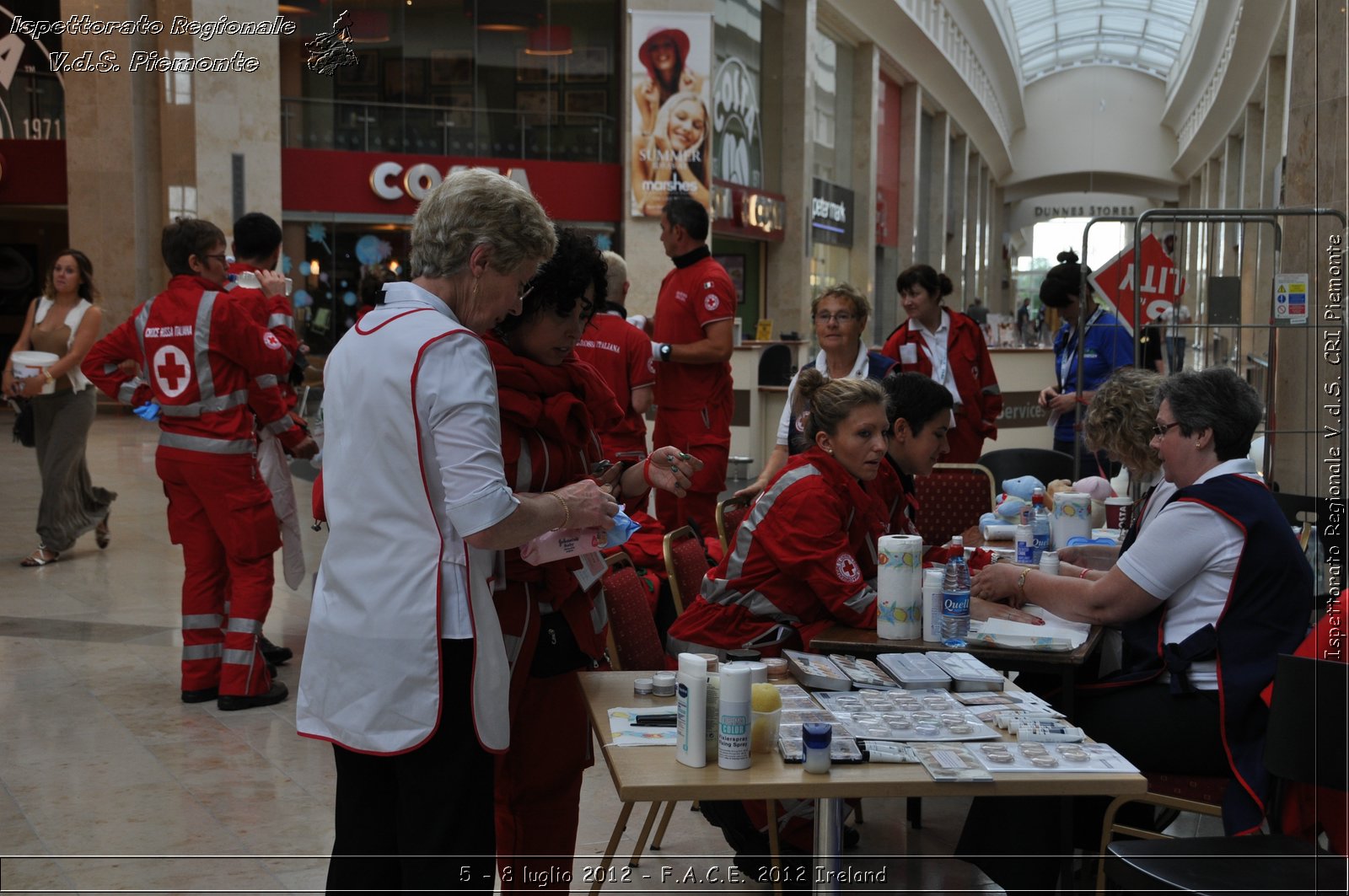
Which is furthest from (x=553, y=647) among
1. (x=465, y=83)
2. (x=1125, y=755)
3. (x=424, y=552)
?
(x=465, y=83)

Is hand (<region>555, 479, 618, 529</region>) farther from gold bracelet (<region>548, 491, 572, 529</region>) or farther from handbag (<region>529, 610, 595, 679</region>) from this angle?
handbag (<region>529, 610, 595, 679</region>)

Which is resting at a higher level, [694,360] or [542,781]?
[694,360]

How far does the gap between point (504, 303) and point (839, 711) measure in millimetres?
1033

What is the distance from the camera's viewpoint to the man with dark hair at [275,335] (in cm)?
525

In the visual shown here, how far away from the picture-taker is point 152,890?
322 centimetres

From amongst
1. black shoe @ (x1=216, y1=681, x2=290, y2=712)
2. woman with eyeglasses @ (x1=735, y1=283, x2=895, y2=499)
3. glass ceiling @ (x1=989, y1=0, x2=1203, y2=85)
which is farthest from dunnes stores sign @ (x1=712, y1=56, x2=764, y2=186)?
black shoe @ (x1=216, y1=681, x2=290, y2=712)

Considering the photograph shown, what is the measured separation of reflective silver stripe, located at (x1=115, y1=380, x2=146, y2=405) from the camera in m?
5.29

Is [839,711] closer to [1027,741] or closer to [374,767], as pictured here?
[1027,741]

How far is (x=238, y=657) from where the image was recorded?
4891mm

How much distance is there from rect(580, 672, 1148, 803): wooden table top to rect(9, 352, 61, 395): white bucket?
6.66 meters

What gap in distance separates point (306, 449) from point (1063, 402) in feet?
13.0

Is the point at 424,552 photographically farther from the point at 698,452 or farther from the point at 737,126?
the point at 737,126

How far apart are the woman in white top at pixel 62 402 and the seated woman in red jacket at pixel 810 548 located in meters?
5.94

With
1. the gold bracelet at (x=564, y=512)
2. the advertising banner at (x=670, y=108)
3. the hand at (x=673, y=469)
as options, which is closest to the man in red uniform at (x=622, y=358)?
the hand at (x=673, y=469)
